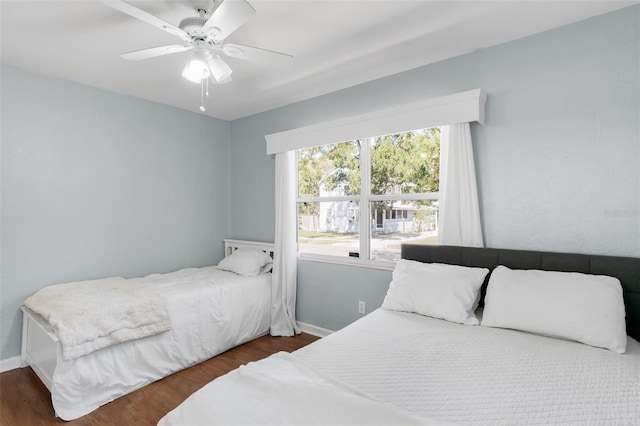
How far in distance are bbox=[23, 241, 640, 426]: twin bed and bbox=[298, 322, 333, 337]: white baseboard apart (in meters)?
1.29

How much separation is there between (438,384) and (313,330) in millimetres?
2250

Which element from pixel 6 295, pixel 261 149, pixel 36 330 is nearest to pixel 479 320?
pixel 261 149

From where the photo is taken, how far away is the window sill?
2.96m

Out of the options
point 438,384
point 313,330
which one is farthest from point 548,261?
point 313,330

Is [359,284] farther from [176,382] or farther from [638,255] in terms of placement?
[638,255]

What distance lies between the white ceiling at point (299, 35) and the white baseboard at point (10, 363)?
246 cm

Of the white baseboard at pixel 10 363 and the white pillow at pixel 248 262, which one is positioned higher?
the white pillow at pixel 248 262

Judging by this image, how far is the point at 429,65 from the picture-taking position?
265 cm

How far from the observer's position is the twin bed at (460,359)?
1.13 meters

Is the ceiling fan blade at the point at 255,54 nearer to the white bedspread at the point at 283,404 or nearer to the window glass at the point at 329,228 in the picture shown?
the window glass at the point at 329,228

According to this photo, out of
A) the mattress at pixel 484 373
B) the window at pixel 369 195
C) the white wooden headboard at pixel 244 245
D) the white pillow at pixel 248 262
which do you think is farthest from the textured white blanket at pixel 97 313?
the window at pixel 369 195

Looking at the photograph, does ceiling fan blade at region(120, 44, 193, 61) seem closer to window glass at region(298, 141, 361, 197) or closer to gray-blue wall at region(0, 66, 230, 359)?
gray-blue wall at region(0, 66, 230, 359)

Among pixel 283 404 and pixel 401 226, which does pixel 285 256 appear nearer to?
pixel 401 226

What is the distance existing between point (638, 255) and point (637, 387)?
986 mm
